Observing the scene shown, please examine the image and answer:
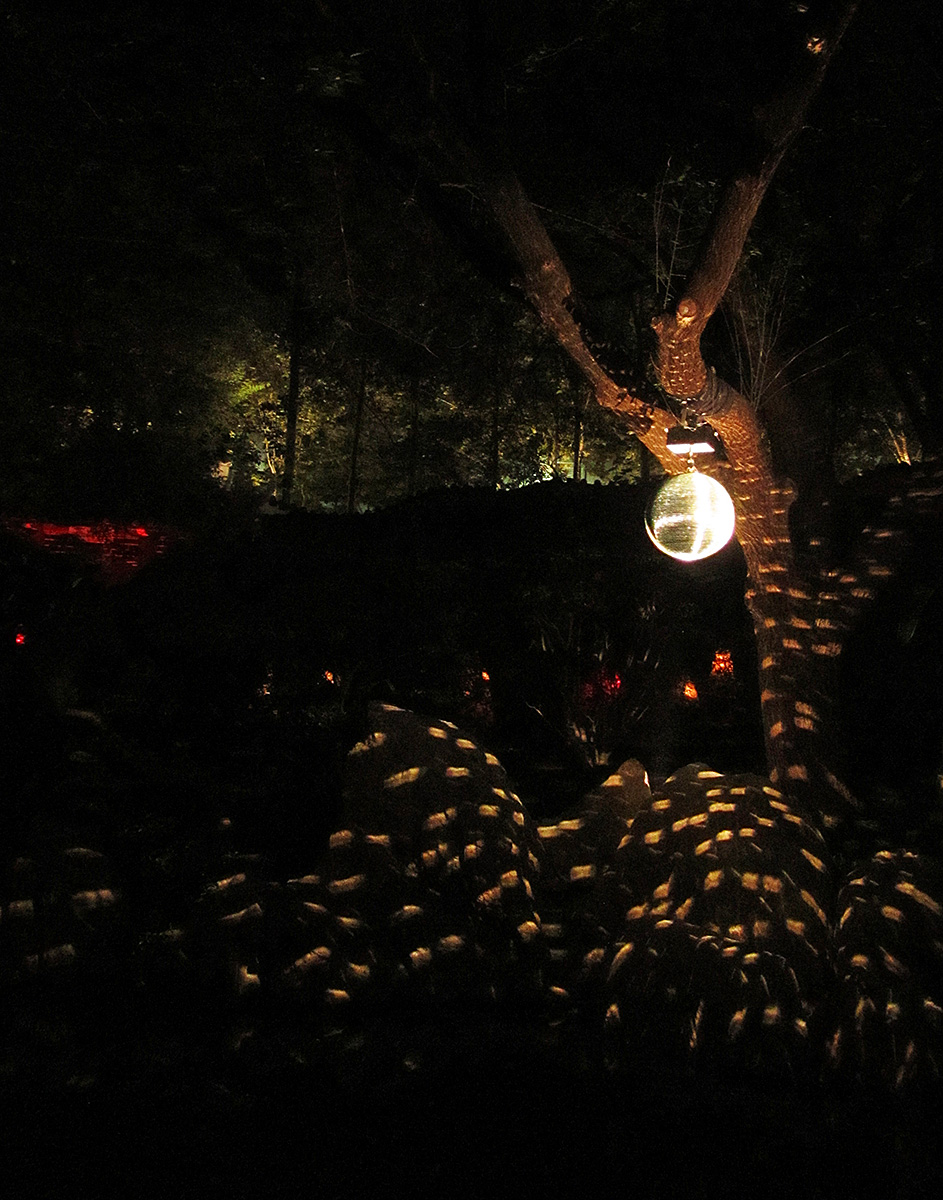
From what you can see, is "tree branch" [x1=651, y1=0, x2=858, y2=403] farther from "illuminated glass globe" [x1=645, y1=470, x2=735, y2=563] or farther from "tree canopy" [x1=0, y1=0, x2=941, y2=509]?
"illuminated glass globe" [x1=645, y1=470, x2=735, y2=563]

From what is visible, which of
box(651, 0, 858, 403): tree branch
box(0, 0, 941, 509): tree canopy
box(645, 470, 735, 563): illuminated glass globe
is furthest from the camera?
box(0, 0, 941, 509): tree canopy

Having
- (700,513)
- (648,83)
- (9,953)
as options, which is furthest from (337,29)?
(9,953)

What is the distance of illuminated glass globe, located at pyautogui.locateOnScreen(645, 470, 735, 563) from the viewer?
4.42m

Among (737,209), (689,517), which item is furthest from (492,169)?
(689,517)

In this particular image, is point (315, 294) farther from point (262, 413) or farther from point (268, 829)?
point (262, 413)

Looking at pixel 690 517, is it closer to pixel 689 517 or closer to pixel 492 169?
pixel 689 517

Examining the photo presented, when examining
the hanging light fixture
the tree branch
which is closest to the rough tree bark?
the tree branch

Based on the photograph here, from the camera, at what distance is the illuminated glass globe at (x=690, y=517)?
174 inches

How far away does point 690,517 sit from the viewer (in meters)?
4.41

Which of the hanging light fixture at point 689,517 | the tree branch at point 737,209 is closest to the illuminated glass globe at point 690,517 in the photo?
the hanging light fixture at point 689,517

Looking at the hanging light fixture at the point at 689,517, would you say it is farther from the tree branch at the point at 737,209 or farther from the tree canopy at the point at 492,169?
the tree canopy at the point at 492,169

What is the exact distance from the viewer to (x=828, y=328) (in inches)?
301

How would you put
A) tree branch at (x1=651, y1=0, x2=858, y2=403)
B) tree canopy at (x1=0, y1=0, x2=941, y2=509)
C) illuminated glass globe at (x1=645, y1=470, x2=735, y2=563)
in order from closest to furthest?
1. illuminated glass globe at (x1=645, y1=470, x2=735, y2=563)
2. tree branch at (x1=651, y1=0, x2=858, y2=403)
3. tree canopy at (x1=0, y1=0, x2=941, y2=509)

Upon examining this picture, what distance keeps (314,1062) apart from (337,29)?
5.61m
